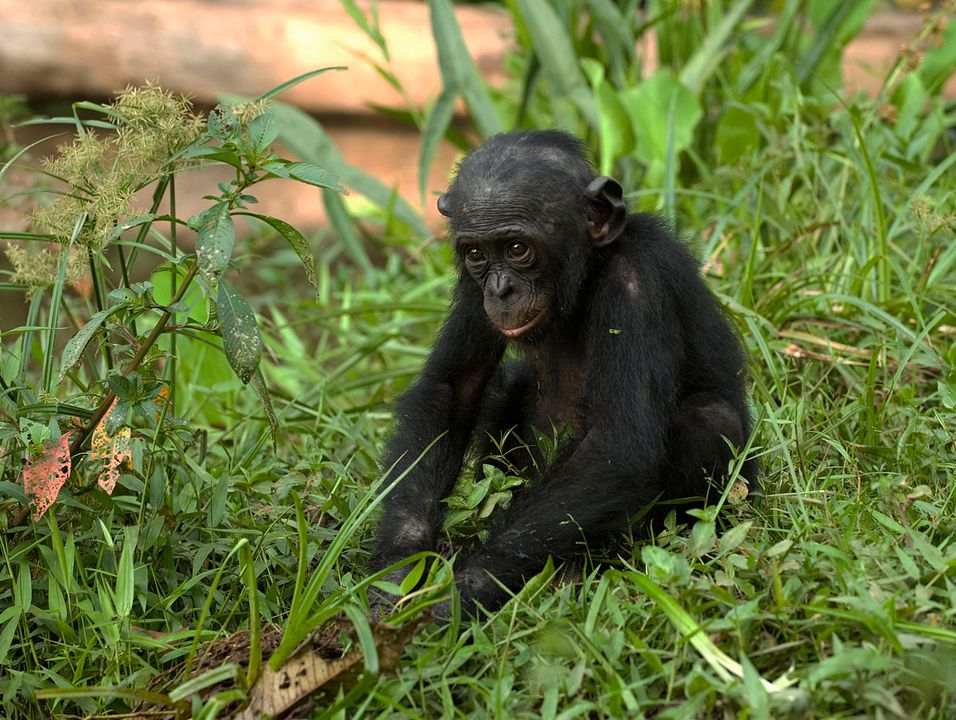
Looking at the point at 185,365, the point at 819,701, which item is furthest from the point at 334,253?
the point at 819,701

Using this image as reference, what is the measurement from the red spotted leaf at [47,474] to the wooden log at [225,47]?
4849mm

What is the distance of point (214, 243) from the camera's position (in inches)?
119

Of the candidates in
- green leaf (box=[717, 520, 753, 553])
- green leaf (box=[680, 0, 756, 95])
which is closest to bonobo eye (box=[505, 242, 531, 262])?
green leaf (box=[717, 520, 753, 553])

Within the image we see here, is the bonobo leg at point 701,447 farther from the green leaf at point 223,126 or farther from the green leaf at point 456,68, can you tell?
the green leaf at point 456,68

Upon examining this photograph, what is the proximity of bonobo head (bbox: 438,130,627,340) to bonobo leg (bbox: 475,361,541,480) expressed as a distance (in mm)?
445

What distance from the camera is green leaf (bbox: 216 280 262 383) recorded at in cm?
306

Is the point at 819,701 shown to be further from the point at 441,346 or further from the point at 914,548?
the point at 441,346

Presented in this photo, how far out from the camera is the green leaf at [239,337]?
3.06 metres

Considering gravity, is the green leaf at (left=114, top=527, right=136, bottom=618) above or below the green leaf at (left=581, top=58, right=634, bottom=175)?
below

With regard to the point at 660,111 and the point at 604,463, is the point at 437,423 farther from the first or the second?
the point at 660,111

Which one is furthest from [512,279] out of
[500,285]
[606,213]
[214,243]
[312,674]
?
[312,674]

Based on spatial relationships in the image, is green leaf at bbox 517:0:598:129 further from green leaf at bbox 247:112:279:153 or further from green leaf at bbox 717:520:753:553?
green leaf at bbox 717:520:753:553

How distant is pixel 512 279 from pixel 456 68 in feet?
12.4

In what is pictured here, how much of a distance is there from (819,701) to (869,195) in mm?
3389
